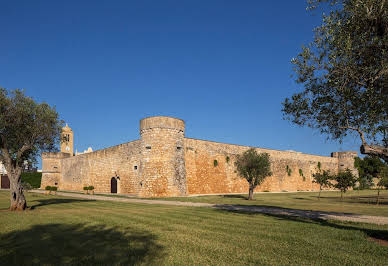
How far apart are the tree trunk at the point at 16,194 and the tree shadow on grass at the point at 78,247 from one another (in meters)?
7.31

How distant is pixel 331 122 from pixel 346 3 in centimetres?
444

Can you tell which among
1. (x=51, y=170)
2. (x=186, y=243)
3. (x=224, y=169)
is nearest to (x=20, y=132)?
(x=186, y=243)

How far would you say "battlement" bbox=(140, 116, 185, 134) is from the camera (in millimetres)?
29938

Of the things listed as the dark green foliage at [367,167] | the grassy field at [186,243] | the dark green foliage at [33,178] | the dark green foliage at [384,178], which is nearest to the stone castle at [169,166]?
the dark green foliage at [367,167]

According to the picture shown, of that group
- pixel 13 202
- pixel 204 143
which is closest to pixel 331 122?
pixel 13 202

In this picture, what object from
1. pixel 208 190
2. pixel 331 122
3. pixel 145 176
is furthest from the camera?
pixel 208 190

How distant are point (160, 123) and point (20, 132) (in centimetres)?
1450

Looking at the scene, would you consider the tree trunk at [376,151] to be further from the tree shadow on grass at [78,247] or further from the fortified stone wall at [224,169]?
the fortified stone wall at [224,169]

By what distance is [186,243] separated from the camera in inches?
310

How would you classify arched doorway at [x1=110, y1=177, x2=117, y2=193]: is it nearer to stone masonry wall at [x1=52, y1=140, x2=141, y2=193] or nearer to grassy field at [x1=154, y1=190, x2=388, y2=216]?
stone masonry wall at [x1=52, y1=140, x2=141, y2=193]

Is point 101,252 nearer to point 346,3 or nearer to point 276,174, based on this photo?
point 346,3

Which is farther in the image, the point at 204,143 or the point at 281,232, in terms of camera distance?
the point at 204,143

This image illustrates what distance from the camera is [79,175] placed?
4834 centimetres

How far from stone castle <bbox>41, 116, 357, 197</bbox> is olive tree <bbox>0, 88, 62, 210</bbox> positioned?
189 cm
